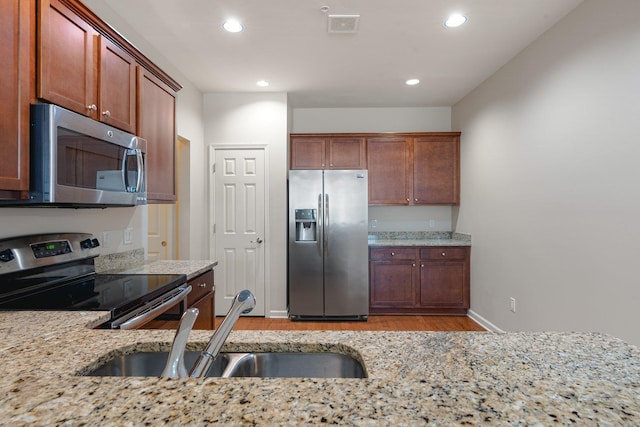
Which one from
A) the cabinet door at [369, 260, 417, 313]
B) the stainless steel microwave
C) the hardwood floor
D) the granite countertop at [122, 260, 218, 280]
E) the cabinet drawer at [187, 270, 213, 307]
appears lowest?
the hardwood floor

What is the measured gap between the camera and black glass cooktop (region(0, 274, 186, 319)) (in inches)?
56.6

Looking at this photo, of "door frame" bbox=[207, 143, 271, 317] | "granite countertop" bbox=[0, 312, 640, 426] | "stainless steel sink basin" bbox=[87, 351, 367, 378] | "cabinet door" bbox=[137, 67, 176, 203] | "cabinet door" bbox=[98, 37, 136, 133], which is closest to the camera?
"granite countertop" bbox=[0, 312, 640, 426]

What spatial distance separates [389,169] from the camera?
4.31 m

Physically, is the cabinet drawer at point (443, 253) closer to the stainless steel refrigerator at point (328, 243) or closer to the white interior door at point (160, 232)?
the stainless steel refrigerator at point (328, 243)

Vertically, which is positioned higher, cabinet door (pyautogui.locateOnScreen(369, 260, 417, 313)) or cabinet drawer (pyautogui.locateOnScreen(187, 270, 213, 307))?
cabinet drawer (pyautogui.locateOnScreen(187, 270, 213, 307))

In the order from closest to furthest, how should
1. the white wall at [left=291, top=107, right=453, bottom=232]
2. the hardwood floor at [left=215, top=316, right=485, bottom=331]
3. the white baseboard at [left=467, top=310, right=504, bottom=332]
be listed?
the white baseboard at [left=467, top=310, right=504, bottom=332]
the hardwood floor at [left=215, top=316, right=485, bottom=331]
the white wall at [left=291, top=107, right=453, bottom=232]

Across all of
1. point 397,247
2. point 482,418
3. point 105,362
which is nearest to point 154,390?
point 105,362

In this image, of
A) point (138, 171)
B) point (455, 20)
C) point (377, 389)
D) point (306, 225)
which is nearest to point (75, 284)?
point (138, 171)

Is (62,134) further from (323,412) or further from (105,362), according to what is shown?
(323,412)

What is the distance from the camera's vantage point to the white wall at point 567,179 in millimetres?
1938

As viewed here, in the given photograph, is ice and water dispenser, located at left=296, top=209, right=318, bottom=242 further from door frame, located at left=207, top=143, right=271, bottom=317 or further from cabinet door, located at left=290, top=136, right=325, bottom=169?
cabinet door, located at left=290, top=136, right=325, bottom=169

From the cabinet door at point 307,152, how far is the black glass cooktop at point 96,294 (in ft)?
8.25

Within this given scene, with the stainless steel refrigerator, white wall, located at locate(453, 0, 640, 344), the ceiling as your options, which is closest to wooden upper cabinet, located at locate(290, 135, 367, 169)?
the stainless steel refrigerator

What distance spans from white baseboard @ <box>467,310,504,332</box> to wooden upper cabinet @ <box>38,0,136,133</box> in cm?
365
